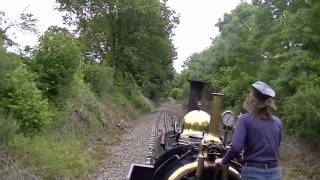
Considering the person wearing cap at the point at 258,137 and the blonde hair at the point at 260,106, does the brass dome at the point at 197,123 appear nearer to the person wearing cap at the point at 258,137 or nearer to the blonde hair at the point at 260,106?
the person wearing cap at the point at 258,137

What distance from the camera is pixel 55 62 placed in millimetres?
15273

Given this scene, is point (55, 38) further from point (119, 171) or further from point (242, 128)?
point (242, 128)

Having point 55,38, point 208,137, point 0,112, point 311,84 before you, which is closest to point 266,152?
point 208,137

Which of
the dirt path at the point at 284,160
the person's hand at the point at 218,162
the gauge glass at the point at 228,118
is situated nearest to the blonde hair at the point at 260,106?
the person's hand at the point at 218,162

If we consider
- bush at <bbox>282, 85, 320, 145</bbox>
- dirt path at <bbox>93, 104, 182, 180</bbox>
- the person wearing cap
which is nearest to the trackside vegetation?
dirt path at <bbox>93, 104, 182, 180</bbox>

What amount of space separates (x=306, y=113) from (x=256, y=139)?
11910mm

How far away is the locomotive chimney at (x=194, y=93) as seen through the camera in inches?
402

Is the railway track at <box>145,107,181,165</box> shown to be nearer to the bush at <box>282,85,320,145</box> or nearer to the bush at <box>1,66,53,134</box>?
the bush at <box>1,66,53,134</box>

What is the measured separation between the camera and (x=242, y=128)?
515 cm

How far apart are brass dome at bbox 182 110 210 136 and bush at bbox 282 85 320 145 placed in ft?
27.2

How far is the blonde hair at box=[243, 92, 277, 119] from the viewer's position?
512 centimetres

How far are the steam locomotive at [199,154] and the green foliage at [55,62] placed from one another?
24.3 ft

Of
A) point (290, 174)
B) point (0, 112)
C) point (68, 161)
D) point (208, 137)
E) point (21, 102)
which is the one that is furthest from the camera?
point (290, 174)

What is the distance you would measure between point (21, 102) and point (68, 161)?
2.27 meters
